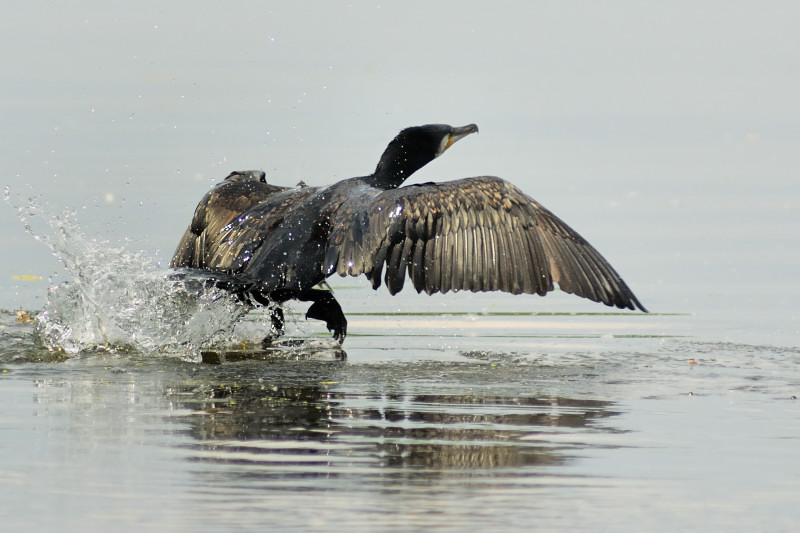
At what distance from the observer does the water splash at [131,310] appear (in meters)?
8.96

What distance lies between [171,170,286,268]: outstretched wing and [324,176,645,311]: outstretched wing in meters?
1.39

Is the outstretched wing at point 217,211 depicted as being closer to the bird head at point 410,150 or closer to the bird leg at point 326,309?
the bird head at point 410,150

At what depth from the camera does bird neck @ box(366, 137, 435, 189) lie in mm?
10422

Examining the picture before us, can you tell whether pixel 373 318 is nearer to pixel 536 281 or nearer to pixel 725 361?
pixel 536 281

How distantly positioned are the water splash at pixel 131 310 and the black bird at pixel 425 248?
0.96 feet

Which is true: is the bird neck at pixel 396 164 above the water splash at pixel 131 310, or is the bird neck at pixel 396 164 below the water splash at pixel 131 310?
above

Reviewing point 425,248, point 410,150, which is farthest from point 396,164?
point 425,248

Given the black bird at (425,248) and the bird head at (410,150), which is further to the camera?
the bird head at (410,150)

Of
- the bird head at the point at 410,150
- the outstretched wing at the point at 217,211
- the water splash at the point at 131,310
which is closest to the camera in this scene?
the water splash at the point at 131,310

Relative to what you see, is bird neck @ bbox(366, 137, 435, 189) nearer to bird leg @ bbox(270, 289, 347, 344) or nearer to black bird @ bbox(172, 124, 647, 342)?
black bird @ bbox(172, 124, 647, 342)

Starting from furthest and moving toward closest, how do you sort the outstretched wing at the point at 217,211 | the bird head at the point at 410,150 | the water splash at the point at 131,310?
the bird head at the point at 410,150 → the outstretched wing at the point at 217,211 → the water splash at the point at 131,310

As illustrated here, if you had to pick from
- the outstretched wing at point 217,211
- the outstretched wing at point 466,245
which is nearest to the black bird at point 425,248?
the outstretched wing at point 466,245

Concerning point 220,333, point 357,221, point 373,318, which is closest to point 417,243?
point 357,221

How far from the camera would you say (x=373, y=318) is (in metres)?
11.3
